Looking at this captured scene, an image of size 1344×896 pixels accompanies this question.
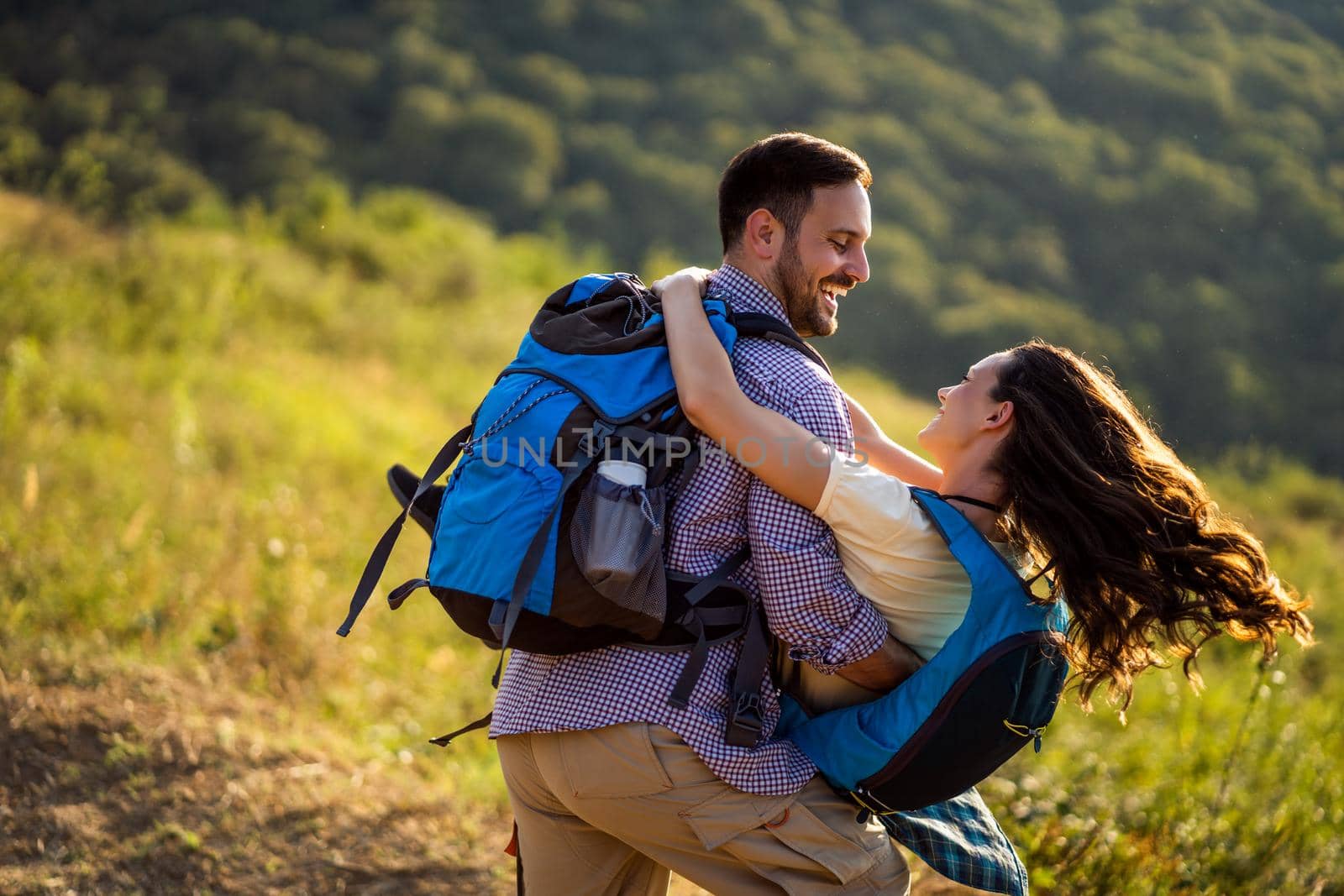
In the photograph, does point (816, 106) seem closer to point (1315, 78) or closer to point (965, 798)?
point (1315, 78)

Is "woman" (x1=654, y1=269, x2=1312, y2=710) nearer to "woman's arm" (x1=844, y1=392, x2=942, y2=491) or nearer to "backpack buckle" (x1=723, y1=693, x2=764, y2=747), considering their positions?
"backpack buckle" (x1=723, y1=693, x2=764, y2=747)

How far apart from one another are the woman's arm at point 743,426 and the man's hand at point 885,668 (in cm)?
31

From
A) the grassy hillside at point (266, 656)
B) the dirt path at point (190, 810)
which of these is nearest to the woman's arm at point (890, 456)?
the grassy hillside at point (266, 656)

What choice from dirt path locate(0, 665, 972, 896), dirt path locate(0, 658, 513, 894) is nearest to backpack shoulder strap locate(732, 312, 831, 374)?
dirt path locate(0, 665, 972, 896)

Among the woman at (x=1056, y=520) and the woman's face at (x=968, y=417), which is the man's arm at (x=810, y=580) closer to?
the woman at (x=1056, y=520)

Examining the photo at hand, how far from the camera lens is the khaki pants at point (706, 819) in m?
2.10

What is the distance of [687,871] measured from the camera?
218 cm

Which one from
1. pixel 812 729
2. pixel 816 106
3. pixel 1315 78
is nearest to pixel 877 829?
pixel 812 729

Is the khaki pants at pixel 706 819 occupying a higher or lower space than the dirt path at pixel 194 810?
higher

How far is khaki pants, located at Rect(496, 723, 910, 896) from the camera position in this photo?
6.89 feet

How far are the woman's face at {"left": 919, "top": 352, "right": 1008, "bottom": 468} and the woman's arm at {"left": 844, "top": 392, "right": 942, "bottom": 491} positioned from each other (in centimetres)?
28

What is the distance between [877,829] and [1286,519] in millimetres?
14005

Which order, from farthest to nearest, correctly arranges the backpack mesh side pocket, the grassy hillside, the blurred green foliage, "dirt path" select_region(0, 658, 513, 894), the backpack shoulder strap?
the blurred green foliage, the grassy hillside, "dirt path" select_region(0, 658, 513, 894), the backpack shoulder strap, the backpack mesh side pocket

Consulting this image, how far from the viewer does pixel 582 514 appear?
2.04m
